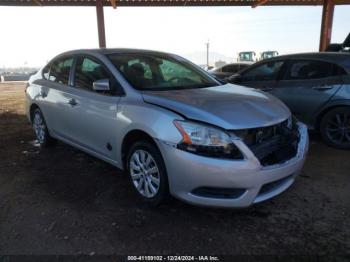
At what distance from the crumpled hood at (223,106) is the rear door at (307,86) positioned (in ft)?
6.36

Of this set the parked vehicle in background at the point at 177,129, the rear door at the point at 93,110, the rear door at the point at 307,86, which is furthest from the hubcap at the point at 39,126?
the rear door at the point at 307,86

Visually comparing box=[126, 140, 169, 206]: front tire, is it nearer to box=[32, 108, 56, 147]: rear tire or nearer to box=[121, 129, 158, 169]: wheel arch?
box=[121, 129, 158, 169]: wheel arch

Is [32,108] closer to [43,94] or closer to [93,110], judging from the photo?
[43,94]

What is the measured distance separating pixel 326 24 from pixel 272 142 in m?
10.4

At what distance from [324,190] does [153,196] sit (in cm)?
199

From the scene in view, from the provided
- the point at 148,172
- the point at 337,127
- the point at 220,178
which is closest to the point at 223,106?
the point at 220,178

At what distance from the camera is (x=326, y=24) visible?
11.8 m

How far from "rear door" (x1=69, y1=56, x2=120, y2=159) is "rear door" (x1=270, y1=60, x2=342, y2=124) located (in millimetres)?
3241

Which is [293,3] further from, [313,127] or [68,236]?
[68,236]

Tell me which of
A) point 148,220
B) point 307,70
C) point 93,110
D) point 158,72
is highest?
point 158,72

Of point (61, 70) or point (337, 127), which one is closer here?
point (61, 70)

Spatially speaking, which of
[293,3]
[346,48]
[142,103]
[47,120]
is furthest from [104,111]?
[293,3]

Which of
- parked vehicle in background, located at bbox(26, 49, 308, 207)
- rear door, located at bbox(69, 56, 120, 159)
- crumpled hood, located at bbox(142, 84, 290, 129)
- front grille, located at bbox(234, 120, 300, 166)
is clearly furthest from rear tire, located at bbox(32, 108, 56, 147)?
front grille, located at bbox(234, 120, 300, 166)

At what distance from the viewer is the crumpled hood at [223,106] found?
3035 millimetres
